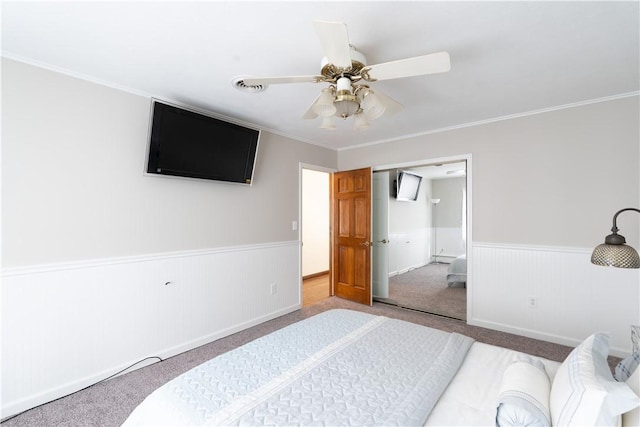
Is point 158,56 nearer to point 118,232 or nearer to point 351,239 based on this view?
point 118,232

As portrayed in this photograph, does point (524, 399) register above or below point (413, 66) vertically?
below

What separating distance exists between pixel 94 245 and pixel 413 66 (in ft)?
8.50

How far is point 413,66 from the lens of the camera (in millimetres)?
1544

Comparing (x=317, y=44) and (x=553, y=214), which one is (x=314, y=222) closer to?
(x=553, y=214)

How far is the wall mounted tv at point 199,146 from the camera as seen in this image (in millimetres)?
2488

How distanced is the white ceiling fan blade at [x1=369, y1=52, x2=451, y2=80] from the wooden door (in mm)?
2674

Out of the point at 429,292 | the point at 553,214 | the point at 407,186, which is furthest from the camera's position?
the point at 407,186

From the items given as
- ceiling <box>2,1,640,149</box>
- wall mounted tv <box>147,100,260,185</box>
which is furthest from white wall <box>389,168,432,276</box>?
wall mounted tv <box>147,100,260,185</box>

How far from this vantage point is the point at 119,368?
7.97 ft

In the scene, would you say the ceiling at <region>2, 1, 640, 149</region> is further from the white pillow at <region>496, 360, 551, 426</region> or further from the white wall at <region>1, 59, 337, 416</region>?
the white pillow at <region>496, 360, 551, 426</region>

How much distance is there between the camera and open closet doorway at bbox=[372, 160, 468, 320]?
3.83 m

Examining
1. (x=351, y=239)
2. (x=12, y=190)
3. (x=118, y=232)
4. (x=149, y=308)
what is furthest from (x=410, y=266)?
(x=12, y=190)

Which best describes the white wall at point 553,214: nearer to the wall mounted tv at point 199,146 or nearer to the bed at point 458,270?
the bed at point 458,270

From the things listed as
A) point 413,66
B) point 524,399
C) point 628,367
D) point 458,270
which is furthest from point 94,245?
point 458,270
